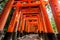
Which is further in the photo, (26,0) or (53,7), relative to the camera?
(26,0)

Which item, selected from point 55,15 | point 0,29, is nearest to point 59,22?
point 55,15

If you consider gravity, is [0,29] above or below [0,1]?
below

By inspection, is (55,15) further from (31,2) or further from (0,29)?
(31,2)

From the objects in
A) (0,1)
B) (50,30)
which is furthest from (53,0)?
(0,1)

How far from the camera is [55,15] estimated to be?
2.18m

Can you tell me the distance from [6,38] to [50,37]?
0.69 m

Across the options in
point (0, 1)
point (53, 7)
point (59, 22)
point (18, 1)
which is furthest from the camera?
point (18, 1)

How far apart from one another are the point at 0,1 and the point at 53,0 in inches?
134

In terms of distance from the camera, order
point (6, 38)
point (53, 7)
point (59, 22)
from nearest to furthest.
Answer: point (59, 22) < point (53, 7) < point (6, 38)

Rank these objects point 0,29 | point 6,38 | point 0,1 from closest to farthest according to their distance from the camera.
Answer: point 0,29 < point 6,38 < point 0,1

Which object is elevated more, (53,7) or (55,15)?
(53,7)

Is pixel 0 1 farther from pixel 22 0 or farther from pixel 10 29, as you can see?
pixel 10 29

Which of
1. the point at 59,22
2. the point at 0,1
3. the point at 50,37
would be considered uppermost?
the point at 0,1

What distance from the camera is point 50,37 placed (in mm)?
2428
